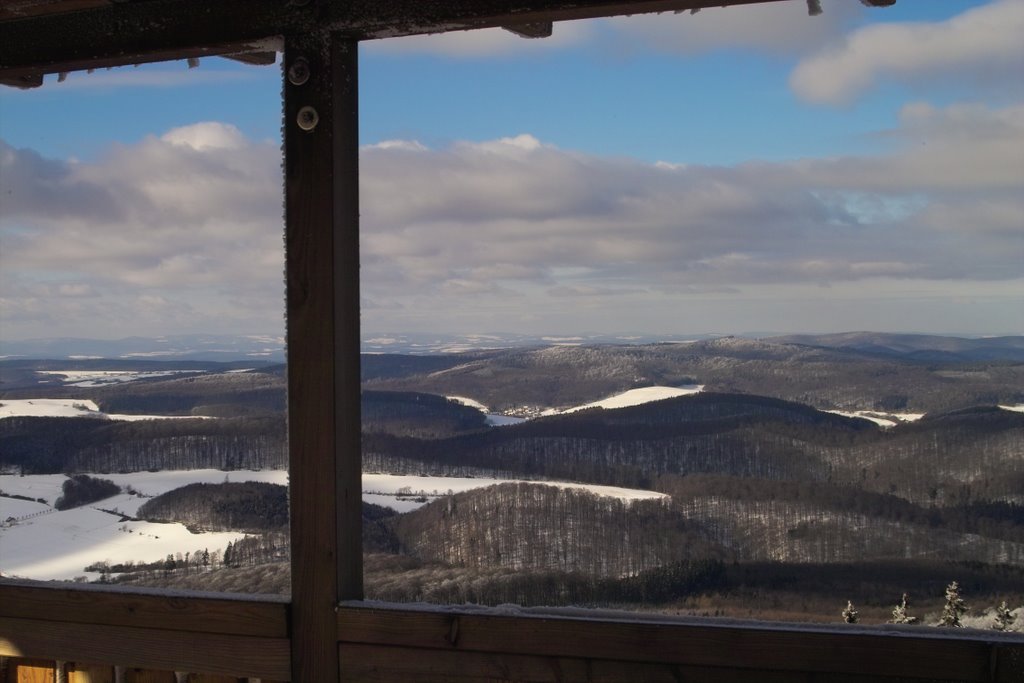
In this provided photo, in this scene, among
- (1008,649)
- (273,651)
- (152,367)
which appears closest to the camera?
(1008,649)

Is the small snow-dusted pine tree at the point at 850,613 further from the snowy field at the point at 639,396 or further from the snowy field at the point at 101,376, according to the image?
the snowy field at the point at 101,376

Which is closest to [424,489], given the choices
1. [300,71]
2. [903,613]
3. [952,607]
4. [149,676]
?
[149,676]

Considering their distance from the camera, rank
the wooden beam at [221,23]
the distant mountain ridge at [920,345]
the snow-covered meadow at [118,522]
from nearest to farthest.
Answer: the wooden beam at [221,23], the snow-covered meadow at [118,522], the distant mountain ridge at [920,345]

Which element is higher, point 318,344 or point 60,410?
point 318,344

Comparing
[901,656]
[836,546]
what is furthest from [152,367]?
[901,656]

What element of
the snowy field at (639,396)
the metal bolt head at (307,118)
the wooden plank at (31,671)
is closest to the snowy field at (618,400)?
the snowy field at (639,396)

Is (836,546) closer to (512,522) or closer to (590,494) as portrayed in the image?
(590,494)

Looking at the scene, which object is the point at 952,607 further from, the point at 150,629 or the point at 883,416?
the point at 150,629
